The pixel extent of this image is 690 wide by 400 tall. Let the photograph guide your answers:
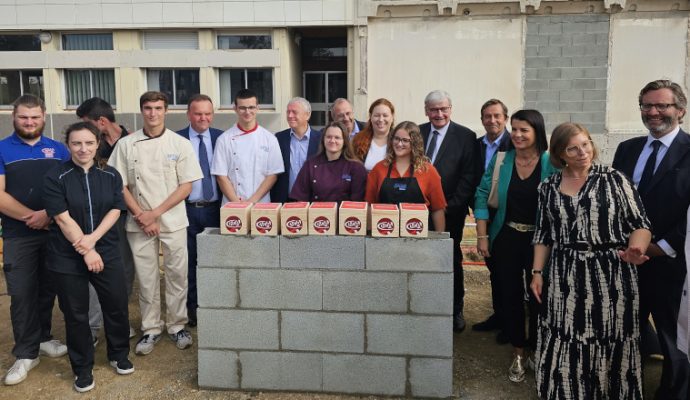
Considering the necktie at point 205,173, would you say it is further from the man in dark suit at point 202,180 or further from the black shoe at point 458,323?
the black shoe at point 458,323

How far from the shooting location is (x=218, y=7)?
13.2 meters

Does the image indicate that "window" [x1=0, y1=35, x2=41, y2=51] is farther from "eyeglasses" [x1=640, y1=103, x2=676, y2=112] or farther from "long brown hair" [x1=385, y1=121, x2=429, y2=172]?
"eyeglasses" [x1=640, y1=103, x2=676, y2=112]

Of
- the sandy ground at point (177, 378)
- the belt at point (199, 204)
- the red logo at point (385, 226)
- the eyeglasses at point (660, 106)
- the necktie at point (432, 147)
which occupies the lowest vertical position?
the sandy ground at point (177, 378)

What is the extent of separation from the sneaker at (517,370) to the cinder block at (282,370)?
1.41m

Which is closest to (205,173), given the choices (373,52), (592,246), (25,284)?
(25,284)

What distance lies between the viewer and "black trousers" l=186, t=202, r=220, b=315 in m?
4.78

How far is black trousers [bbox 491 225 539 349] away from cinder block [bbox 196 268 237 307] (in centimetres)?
190

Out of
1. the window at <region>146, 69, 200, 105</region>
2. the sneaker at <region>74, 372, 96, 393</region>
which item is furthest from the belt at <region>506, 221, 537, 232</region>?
the window at <region>146, 69, 200, 105</region>

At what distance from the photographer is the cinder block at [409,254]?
3.30 metres

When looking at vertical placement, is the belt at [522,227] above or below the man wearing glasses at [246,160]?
below

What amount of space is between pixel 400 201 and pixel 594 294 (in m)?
1.43

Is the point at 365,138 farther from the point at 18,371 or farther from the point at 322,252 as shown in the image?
the point at 18,371

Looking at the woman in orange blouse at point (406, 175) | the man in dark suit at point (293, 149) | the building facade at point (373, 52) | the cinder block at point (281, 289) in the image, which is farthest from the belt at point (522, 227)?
the building facade at point (373, 52)

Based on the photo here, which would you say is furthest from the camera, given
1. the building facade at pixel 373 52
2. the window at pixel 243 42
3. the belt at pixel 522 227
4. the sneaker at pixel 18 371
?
the window at pixel 243 42
